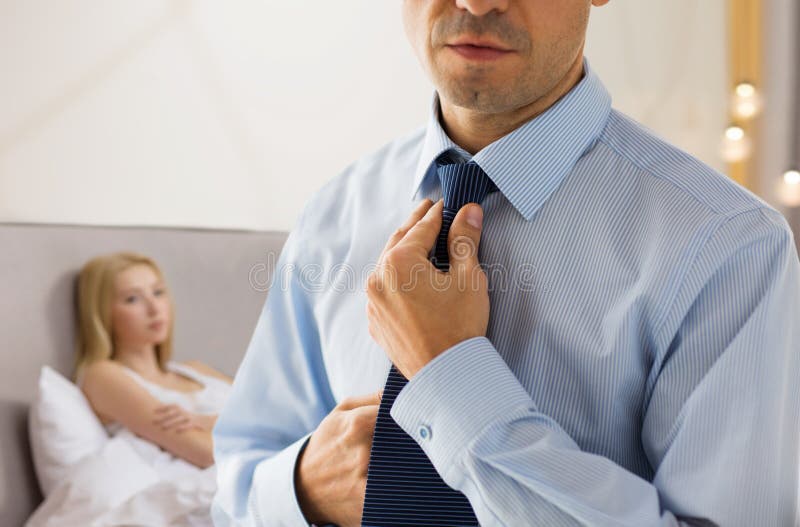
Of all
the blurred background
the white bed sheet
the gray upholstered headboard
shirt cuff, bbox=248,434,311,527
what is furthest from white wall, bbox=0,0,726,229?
shirt cuff, bbox=248,434,311,527

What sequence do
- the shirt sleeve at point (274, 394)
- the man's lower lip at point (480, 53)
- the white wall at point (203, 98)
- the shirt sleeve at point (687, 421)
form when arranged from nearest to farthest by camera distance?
the shirt sleeve at point (687, 421)
the man's lower lip at point (480, 53)
the shirt sleeve at point (274, 394)
the white wall at point (203, 98)

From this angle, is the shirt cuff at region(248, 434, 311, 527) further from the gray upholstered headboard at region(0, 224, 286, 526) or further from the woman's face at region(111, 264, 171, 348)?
the woman's face at region(111, 264, 171, 348)

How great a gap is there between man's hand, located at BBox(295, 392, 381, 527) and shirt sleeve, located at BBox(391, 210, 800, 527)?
98mm

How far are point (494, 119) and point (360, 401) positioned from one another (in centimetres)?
30

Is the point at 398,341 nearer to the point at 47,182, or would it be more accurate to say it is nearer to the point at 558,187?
the point at 558,187

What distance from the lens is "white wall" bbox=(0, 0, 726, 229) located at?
8.09 ft

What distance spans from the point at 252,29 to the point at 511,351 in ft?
7.73

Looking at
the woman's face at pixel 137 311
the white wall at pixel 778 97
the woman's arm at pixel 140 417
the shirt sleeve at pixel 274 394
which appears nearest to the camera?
the shirt sleeve at pixel 274 394

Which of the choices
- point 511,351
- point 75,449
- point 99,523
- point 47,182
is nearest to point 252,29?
point 47,182

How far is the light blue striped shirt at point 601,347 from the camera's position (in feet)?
2.21

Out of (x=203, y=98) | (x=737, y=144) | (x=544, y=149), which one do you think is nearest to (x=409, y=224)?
(x=544, y=149)

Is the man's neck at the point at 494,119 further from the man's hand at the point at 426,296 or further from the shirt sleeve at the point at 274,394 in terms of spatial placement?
the shirt sleeve at the point at 274,394

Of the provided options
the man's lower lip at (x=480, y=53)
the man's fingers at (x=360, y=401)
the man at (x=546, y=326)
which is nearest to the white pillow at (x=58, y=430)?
the man at (x=546, y=326)

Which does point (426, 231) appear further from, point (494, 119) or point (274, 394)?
point (274, 394)
